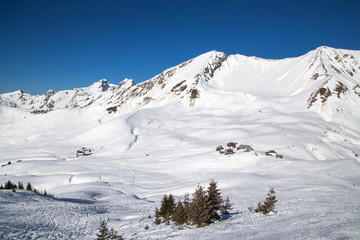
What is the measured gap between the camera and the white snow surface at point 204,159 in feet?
32.2

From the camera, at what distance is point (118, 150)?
40.0 meters

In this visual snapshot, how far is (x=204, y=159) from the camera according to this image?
28.7m

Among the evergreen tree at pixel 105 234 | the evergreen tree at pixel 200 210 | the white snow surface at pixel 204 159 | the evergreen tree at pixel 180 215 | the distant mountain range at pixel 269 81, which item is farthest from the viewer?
the distant mountain range at pixel 269 81

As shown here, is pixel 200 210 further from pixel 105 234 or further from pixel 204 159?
pixel 204 159

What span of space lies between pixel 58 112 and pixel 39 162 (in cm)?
4827

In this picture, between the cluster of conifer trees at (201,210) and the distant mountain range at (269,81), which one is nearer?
the cluster of conifer trees at (201,210)

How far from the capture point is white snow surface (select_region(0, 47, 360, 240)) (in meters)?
9.81

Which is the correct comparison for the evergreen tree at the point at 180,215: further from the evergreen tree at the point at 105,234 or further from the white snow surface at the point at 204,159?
the evergreen tree at the point at 105,234

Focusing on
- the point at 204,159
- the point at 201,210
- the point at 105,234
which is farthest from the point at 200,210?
the point at 204,159

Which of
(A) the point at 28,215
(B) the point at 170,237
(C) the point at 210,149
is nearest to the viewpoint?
(B) the point at 170,237

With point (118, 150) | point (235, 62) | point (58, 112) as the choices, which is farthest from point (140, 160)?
point (235, 62)

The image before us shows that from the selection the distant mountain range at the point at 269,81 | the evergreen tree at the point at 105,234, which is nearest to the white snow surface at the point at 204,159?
the distant mountain range at the point at 269,81

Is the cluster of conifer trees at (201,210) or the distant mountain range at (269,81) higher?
the distant mountain range at (269,81)

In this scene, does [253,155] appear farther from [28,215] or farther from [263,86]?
[263,86]
